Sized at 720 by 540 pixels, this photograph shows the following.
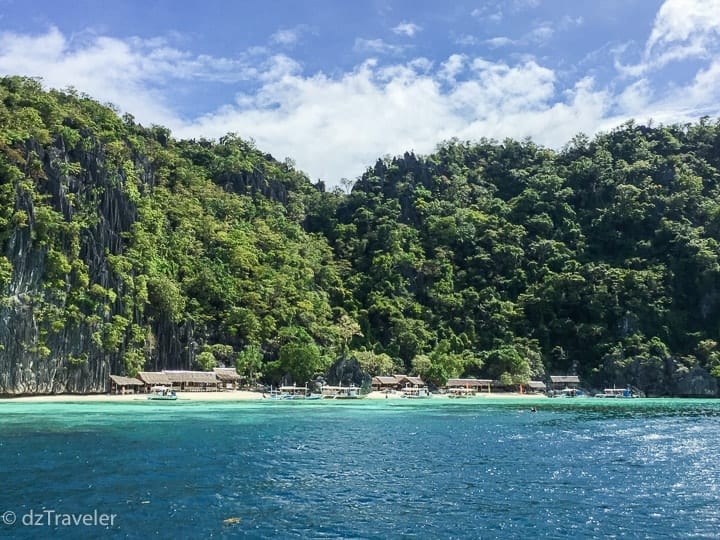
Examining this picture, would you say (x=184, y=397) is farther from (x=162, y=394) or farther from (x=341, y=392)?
A: (x=341, y=392)

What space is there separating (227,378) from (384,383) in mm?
17891

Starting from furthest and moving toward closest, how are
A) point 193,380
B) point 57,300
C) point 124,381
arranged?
point 193,380 < point 124,381 < point 57,300

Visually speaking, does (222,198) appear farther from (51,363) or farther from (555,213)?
(555,213)

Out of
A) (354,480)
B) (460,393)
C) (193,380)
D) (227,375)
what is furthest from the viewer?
(460,393)

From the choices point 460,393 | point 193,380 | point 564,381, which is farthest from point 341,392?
point 564,381

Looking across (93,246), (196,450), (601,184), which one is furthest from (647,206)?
(196,450)

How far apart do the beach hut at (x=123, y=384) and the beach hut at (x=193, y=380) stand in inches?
130

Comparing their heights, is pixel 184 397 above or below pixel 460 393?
above

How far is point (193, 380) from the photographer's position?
56469 mm

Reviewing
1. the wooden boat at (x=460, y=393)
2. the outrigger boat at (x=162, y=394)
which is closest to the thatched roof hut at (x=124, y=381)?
the outrigger boat at (x=162, y=394)

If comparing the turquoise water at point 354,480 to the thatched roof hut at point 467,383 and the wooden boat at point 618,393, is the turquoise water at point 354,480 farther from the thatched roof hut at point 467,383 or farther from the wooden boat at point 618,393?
the wooden boat at point 618,393

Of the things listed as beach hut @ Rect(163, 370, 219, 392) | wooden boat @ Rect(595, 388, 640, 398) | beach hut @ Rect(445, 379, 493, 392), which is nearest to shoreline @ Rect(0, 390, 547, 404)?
beach hut @ Rect(163, 370, 219, 392)

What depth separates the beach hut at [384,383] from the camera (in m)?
66.9

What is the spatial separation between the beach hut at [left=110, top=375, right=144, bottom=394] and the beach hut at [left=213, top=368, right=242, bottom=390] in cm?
777
